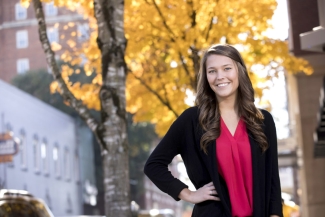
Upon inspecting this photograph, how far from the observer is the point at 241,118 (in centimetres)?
403

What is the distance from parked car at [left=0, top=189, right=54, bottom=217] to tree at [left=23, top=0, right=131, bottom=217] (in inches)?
36.4

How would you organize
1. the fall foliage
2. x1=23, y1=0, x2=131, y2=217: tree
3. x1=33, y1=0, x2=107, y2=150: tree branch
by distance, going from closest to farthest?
1. x1=23, y1=0, x2=131, y2=217: tree
2. x1=33, y1=0, x2=107, y2=150: tree branch
3. the fall foliage

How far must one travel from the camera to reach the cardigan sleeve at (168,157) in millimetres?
4062

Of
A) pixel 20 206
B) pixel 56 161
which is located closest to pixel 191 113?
pixel 20 206

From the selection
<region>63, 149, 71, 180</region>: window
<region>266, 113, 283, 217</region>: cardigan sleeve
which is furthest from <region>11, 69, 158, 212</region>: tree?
<region>266, 113, 283, 217</region>: cardigan sleeve

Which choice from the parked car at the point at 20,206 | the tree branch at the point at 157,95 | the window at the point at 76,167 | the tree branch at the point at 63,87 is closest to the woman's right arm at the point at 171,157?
the parked car at the point at 20,206

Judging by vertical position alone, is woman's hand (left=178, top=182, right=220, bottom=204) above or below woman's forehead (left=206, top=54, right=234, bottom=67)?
below

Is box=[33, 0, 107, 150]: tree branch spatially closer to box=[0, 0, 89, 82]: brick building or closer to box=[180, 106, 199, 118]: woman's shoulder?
box=[180, 106, 199, 118]: woman's shoulder

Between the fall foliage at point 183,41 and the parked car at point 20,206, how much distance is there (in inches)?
173

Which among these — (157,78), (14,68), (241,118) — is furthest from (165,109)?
(14,68)

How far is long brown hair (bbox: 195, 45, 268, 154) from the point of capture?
3.95 meters

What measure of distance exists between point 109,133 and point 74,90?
748cm

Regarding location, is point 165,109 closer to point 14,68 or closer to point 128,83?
point 128,83

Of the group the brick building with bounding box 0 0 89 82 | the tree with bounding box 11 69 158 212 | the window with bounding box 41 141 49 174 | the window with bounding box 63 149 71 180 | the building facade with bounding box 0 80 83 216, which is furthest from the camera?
the brick building with bounding box 0 0 89 82
